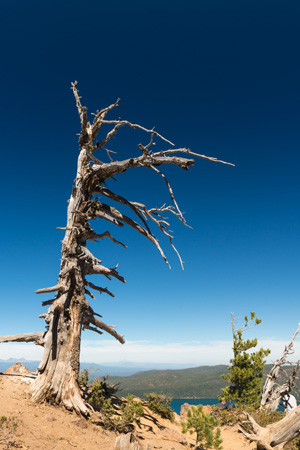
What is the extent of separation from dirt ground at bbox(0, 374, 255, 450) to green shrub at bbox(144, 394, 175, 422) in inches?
129

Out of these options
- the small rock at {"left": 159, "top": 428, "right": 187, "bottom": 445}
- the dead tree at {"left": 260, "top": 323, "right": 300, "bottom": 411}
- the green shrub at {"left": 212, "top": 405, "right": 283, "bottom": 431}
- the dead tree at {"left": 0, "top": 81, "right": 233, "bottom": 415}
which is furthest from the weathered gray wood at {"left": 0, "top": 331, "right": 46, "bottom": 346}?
the dead tree at {"left": 260, "top": 323, "right": 300, "bottom": 411}

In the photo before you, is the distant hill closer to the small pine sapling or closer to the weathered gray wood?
the small pine sapling

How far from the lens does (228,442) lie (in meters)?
13.6

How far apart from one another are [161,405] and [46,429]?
8.01 m

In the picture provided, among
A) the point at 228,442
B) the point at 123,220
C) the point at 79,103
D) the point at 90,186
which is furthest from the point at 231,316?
the point at 79,103

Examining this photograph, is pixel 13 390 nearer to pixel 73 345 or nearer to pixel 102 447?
pixel 73 345

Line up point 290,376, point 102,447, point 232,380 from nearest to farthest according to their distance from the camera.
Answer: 1. point 102,447
2. point 232,380
3. point 290,376

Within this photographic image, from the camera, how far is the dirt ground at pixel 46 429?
5.91 meters

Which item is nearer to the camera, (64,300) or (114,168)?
(64,300)

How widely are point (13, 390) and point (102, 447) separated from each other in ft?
11.8

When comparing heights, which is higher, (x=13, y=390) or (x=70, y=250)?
(x=70, y=250)

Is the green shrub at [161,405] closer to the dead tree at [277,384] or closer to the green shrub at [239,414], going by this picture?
the green shrub at [239,414]

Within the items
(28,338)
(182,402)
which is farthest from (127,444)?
(182,402)

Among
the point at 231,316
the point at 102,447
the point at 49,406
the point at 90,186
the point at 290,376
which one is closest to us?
the point at 102,447
